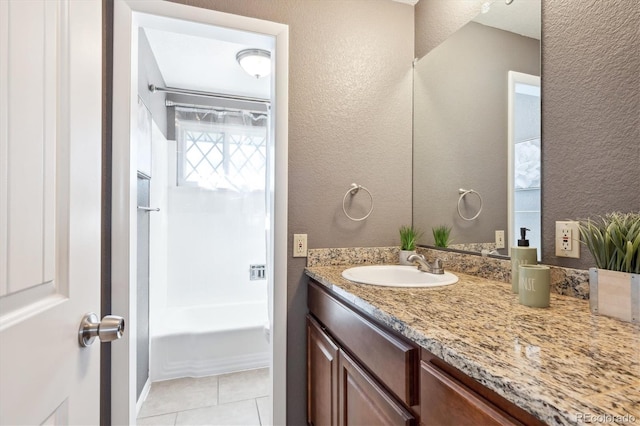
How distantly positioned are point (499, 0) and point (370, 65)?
63 cm

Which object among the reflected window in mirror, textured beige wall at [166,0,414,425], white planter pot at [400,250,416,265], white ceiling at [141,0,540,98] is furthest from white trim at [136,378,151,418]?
the reflected window in mirror

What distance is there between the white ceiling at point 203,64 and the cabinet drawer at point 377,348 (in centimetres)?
134

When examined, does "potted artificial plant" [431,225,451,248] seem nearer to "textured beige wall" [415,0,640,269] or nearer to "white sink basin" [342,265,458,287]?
"white sink basin" [342,265,458,287]

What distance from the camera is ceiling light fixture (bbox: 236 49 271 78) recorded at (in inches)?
88.5

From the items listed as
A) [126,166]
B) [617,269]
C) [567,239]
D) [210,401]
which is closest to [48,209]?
[126,166]

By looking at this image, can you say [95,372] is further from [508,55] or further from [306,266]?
[508,55]

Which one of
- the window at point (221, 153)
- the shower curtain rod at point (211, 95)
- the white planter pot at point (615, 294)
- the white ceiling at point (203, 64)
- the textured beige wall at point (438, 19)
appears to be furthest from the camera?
the window at point (221, 153)

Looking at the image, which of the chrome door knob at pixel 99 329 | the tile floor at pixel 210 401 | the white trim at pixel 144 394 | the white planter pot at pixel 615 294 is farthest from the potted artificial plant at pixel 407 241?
the white trim at pixel 144 394

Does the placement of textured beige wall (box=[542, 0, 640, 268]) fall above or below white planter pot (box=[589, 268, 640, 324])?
above

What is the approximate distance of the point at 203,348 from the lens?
2412 mm

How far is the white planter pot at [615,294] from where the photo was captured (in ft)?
2.50

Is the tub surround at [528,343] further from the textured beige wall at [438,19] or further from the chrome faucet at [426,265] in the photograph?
the textured beige wall at [438,19]

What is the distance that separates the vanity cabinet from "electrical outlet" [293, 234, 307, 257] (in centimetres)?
15

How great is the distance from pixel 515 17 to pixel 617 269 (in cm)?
100
